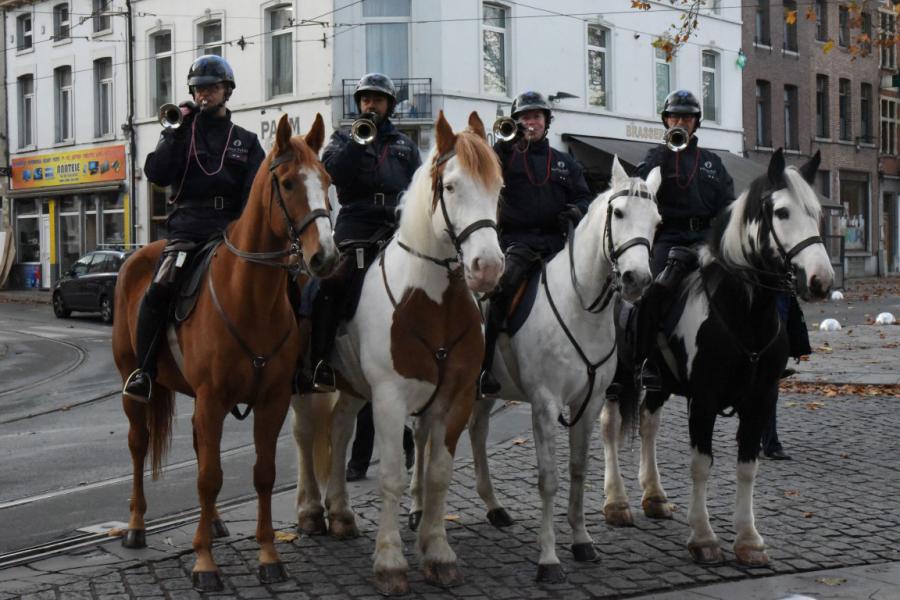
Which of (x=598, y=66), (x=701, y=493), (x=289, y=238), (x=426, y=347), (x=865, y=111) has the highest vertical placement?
(x=865, y=111)

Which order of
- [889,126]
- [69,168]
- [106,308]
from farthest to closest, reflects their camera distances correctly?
[889,126], [69,168], [106,308]

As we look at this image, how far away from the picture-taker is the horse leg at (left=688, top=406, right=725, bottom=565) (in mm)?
6215

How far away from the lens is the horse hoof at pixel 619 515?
281 inches

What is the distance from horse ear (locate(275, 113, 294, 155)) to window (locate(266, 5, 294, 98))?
23.4 m

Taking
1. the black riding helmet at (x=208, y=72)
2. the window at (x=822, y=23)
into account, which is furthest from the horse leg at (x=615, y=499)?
the window at (x=822, y=23)

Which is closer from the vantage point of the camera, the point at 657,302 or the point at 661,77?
the point at 657,302

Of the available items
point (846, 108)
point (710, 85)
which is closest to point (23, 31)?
point (710, 85)

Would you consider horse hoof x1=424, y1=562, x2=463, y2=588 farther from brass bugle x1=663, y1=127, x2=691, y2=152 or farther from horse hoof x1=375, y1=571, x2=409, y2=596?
brass bugle x1=663, y1=127, x2=691, y2=152

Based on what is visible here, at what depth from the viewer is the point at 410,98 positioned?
88.6 ft

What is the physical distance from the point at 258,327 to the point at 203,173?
1213 mm

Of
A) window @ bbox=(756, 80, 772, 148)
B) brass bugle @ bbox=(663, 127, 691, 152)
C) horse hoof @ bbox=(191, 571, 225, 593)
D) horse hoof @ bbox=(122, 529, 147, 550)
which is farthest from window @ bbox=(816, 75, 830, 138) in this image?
horse hoof @ bbox=(191, 571, 225, 593)

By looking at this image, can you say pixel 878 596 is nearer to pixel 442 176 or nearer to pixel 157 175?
pixel 442 176

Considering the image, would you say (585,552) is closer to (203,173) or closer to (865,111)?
(203,173)

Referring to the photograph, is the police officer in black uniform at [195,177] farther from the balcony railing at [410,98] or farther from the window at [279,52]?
Answer: the window at [279,52]
